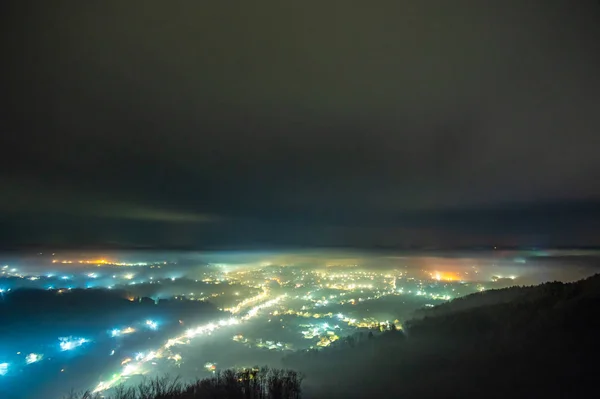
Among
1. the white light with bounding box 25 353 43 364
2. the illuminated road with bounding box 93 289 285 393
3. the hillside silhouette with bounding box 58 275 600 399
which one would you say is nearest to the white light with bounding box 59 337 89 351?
the white light with bounding box 25 353 43 364

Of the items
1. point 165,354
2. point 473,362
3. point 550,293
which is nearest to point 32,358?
point 165,354

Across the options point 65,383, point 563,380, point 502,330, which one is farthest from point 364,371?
point 65,383

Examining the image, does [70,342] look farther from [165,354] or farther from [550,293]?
[550,293]

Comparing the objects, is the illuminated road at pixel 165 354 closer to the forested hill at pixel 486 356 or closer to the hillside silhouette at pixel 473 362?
the hillside silhouette at pixel 473 362

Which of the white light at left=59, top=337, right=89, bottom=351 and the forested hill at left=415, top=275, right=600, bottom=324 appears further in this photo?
the white light at left=59, top=337, right=89, bottom=351

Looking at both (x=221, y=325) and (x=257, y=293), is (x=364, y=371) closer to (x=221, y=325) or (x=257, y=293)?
(x=221, y=325)

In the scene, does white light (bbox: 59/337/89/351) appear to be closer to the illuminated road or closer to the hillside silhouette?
the illuminated road

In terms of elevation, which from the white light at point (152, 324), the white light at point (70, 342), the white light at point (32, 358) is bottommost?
the white light at point (152, 324)

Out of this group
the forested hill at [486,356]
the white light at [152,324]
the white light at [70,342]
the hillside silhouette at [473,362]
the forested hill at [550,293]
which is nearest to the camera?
the forested hill at [486,356]

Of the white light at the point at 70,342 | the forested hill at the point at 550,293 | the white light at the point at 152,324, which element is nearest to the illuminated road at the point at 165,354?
the white light at the point at 152,324
